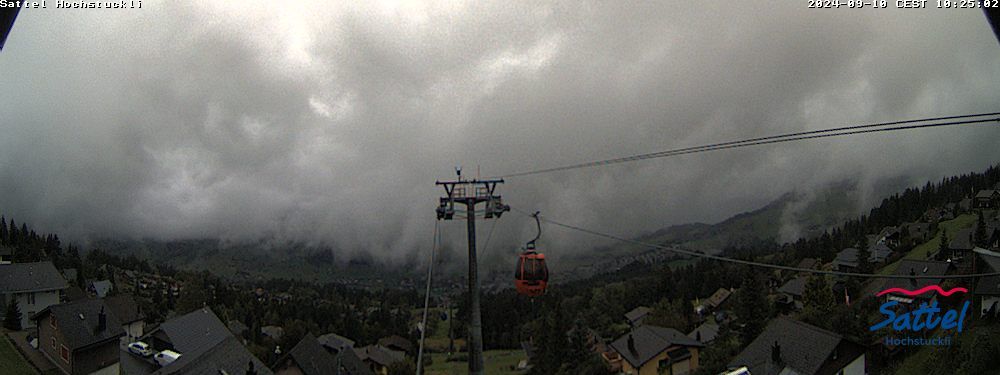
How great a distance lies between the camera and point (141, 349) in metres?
29.7

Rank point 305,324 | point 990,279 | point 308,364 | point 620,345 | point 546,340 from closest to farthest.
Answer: point 990,279, point 308,364, point 620,345, point 546,340, point 305,324

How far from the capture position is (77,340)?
23469 mm

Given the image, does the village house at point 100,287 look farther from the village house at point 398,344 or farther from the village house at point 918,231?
the village house at point 918,231

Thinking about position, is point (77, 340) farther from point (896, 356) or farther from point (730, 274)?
point (730, 274)

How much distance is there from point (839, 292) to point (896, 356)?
19.5m

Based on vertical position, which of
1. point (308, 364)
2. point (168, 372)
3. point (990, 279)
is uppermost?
point (990, 279)

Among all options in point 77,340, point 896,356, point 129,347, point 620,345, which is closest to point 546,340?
point 620,345

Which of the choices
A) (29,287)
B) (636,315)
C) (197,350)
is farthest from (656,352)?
(29,287)

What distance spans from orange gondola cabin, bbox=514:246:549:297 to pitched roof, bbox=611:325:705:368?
35.3 metres

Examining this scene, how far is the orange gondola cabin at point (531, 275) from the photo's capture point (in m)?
10.9

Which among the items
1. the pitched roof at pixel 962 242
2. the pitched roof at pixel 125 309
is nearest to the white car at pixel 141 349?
the pitched roof at pixel 125 309

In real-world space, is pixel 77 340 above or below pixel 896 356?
above

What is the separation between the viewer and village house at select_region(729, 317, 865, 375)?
2464 centimetres

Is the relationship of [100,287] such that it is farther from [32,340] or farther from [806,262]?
[806,262]
